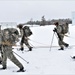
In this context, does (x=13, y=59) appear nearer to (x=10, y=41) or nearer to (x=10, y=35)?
(x=10, y=41)

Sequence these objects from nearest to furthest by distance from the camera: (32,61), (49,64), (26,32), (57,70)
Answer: (57,70) < (49,64) < (32,61) < (26,32)

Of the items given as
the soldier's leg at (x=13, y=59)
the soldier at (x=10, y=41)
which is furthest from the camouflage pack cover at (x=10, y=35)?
the soldier's leg at (x=13, y=59)

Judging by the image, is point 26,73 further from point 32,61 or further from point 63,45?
point 63,45

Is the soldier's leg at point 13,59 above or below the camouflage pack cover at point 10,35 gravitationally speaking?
A: below

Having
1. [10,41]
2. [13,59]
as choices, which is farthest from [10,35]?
[13,59]

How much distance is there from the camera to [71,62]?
41.5 feet

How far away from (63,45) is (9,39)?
8.20 m

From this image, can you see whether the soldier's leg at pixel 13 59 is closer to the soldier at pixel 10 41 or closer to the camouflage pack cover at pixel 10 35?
the soldier at pixel 10 41

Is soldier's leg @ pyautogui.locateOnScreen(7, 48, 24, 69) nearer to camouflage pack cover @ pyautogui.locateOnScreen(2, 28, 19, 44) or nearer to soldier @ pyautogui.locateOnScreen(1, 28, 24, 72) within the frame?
soldier @ pyautogui.locateOnScreen(1, 28, 24, 72)

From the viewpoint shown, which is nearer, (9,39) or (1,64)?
(9,39)

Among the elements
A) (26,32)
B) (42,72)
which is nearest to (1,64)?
(42,72)

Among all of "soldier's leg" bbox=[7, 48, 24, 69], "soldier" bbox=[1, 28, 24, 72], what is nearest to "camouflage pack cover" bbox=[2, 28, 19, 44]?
"soldier" bbox=[1, 28, 24, 72]

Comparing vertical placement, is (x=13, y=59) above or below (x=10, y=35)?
below

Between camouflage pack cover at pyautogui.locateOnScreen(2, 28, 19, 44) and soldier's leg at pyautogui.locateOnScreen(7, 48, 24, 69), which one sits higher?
camouflage pack cover at pyautogui.locateOnScreen(2, 28, 19, 44)
